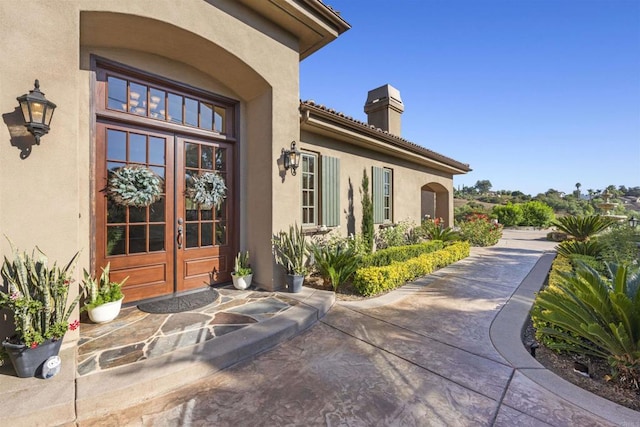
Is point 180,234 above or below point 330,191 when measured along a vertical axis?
below

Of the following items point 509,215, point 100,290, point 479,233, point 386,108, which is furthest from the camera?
point 509,215

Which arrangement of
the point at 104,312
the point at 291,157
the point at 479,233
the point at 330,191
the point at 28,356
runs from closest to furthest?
the point at 28,356, the point at 104,312, the point at 291,157, the point at 330,191, the point at 479,233

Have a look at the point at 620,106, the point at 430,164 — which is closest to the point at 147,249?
the point at 430,164

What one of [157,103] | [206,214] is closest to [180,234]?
[206,214]

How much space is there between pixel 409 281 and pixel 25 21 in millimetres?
7311

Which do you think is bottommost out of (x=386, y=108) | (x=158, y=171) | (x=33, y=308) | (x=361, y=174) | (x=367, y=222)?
(x=33, y=308)

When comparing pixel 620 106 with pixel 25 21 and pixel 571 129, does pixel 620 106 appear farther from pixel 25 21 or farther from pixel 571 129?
pixel 25 21

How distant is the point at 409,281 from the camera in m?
6.36

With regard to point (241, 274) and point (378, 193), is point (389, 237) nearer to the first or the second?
point (378, 193)

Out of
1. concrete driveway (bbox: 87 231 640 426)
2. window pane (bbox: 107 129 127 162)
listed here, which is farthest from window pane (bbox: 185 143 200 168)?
concrete driveway (bbox: 87 231 640 426)

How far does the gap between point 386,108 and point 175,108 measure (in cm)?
890

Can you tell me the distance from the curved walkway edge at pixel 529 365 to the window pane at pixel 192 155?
543 centimetres

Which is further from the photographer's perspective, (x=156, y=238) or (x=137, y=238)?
(x=156, y=238)

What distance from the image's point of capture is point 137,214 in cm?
423
